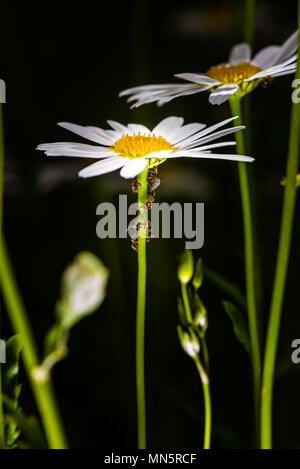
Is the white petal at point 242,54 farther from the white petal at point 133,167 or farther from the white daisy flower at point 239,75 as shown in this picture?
the white petal at point 133,167

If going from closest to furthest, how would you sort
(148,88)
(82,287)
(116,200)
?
(82,287) < (148,88) < (116,200)

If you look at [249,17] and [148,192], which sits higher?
[249,17]

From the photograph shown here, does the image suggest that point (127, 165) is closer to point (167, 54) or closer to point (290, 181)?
point (290, 181)

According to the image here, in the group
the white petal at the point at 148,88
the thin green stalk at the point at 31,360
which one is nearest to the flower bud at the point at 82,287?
the thin green stalk at the point at 31,360

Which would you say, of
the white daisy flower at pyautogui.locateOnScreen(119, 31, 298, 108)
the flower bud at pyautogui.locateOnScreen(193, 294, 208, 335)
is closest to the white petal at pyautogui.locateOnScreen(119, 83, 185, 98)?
the white daisy flower at pyautogui.locateOnScreen(119, 31, 298, 108)

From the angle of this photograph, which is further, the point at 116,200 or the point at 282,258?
the point at 116,200

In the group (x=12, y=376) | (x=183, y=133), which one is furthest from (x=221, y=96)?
(x=12, y=376)

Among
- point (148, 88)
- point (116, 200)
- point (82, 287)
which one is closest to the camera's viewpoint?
point (82, 287)

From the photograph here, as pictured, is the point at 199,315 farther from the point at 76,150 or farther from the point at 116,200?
the point at 116,200
